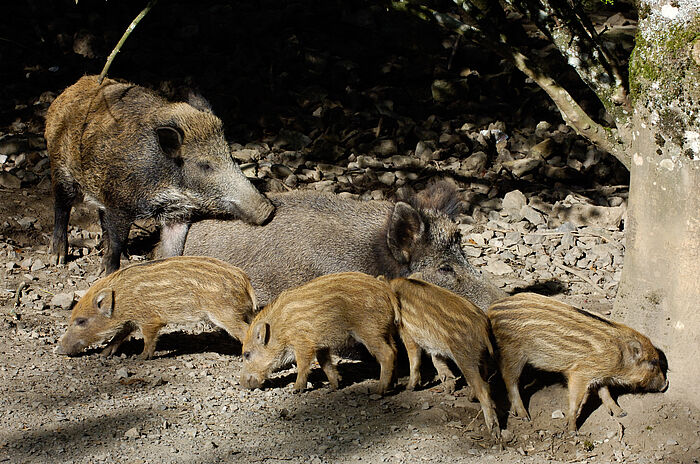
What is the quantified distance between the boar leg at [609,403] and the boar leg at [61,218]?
376 cm

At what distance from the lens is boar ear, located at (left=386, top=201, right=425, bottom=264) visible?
15.7 feet

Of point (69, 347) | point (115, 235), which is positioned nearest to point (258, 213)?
point (115, 235)

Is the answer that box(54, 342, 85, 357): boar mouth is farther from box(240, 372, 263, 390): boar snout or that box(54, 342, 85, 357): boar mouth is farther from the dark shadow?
the dark shadow

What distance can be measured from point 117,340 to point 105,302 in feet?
0.83

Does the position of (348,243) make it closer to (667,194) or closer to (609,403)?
(609,403)

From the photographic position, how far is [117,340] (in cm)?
442

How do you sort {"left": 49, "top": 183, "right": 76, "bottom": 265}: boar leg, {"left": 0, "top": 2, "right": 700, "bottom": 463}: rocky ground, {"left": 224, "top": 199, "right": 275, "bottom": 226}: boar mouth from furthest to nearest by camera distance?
1. {"left": 49, "top": 183, "right": 76, "bottom": 265}: boar leg
2. {"left": 224, "top": 199, "right": 275, "bottom": 226}: boar mouth
3. {"left": 0, "top": 2, "right": 700, "bottom": 463}: rocky ground

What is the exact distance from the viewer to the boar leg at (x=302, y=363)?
400cm

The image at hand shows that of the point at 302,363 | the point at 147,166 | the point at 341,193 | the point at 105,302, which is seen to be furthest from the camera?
the point at 341,193

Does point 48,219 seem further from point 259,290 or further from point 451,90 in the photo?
point 451,90

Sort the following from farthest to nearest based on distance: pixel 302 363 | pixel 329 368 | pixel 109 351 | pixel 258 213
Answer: pixel 258 213, pixel 109 351, pixel 329 368, pixel 302 363

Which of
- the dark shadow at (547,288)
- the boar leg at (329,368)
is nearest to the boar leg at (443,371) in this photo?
the boar leg at (329,368)

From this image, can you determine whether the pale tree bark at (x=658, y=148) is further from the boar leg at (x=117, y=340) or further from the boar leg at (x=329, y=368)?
the boar leg at (x=117, y=340)

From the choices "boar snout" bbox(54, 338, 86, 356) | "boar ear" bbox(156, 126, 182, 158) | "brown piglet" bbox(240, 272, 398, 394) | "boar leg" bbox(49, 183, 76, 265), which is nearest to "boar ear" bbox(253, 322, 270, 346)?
"brown piglet" bbox(240, 272, 398, 394)
